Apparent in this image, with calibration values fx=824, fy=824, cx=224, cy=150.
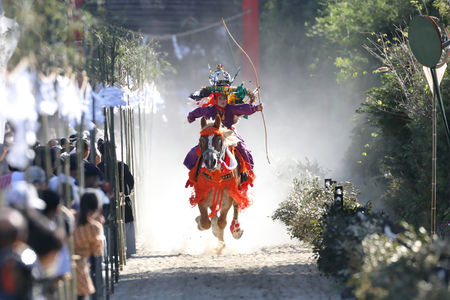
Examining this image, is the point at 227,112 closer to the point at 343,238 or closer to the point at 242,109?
the point at 242,109

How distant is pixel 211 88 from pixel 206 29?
2491 cm

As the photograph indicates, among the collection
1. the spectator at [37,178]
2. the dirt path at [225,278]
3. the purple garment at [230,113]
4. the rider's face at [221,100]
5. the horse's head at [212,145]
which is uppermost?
the rider's face at [221,100]

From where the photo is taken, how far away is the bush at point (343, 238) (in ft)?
27.3

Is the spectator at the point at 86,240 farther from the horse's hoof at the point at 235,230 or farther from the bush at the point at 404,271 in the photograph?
the horse's hoof at the point at 235,230

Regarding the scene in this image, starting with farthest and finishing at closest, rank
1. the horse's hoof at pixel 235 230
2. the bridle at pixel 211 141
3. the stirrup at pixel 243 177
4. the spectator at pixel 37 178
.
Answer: the horse's hoof at pixel 235 230 → the stirrup at pixel 243 177 → the bridle at pixel 211 141 → the spectator at pixel 37 178

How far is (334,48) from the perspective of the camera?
32.4 meters

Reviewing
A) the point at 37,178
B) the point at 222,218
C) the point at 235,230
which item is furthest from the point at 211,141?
the point at 37,178

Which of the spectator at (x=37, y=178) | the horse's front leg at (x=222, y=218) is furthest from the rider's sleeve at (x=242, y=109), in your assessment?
Answer: the spectator at (x=37, y=178)

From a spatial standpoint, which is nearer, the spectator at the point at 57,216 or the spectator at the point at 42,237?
the spectator at the point at 42,237

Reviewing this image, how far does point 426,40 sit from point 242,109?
422 cm

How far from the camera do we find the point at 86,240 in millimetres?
7469

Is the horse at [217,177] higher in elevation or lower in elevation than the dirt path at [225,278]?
higher

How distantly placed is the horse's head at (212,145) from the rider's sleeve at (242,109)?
4.28 ft

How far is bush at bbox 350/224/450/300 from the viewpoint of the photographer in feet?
19.8
